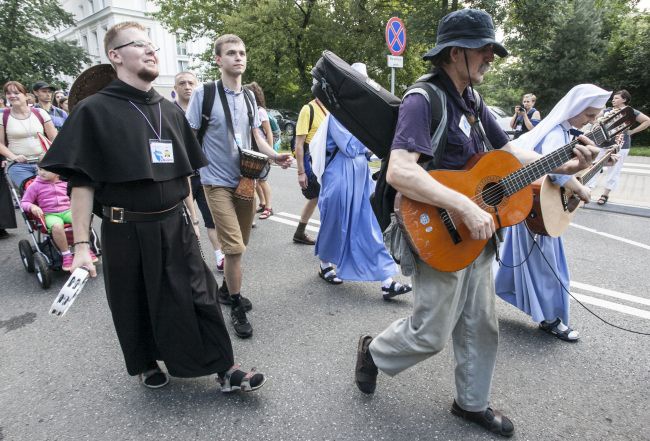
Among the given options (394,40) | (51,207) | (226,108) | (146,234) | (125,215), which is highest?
(394,40)

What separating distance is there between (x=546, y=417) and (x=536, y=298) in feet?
3.22

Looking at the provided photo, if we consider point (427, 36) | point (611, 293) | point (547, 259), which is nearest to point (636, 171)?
point (427, 36)

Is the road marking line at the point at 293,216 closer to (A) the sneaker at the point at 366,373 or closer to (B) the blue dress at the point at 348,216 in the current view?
(B) the blue dress at the point at 348,216

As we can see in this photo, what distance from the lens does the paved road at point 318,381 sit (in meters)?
2.28

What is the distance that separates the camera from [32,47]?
82.7ft

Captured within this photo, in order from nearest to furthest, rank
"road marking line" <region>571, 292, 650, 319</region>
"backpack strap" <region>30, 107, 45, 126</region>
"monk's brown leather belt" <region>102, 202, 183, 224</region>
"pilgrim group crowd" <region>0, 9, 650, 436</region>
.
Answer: "pilgrim group crowd" <region>0, 9, 650, 436</region>, "monk's brown leather belt" <region>102, 202, 183, 224</region>, "road marking line" <region>571, 292, 650, 319</region>, "backpack strap" <region>30, 107, 45, 126</region>

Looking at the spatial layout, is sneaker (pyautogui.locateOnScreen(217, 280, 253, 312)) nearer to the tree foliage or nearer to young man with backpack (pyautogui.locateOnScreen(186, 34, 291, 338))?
young man with backpack (pyautogui.locateOnScreen(186, 34, 291, 338))

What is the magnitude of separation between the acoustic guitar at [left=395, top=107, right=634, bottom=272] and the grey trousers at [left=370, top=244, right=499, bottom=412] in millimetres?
121

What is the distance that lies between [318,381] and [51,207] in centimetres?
377

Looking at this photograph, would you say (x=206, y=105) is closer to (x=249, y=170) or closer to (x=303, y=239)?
(x=249, y=170)

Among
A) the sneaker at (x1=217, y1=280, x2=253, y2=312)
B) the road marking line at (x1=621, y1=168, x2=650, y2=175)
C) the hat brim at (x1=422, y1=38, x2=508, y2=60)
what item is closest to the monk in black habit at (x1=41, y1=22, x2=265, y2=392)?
the sneaker at (x1=217, y1=280, x2=253, y2=312)

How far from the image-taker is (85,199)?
2.13 meters

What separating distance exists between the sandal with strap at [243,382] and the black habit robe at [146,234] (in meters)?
0.07

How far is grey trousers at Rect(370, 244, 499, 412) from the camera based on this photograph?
6.75 feet
